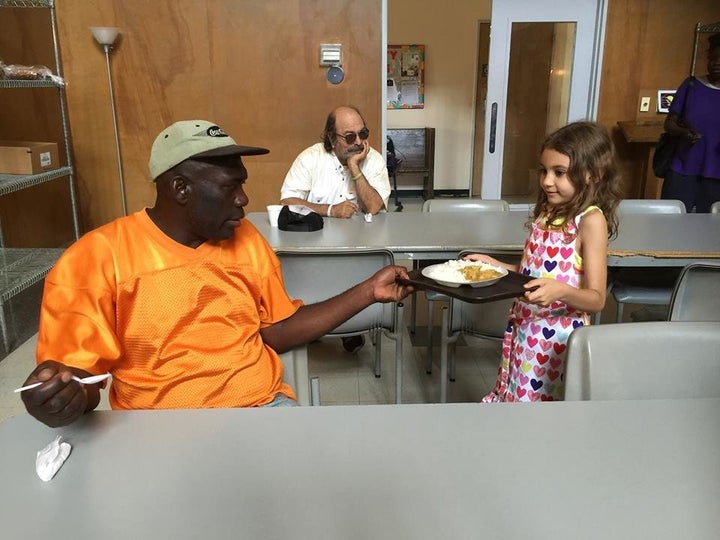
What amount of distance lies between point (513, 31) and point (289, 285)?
354 centimetres

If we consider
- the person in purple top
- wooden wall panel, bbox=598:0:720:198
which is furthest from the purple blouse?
wooden wall panel, bbox=598:0:720:198

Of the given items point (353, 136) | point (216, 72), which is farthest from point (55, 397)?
point (216, 72)

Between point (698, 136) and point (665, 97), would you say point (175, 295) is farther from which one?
point (665, 97)

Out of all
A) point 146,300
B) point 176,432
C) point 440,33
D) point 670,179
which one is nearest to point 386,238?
point 146,300

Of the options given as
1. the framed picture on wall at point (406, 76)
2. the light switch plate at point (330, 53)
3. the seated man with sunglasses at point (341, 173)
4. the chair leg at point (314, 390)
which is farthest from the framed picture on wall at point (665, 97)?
the chair leg at point (314, 390)

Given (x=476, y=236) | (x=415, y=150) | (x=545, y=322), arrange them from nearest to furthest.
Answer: (x=545, y=322) → (x=476, y=236) → (x=415, y=150)

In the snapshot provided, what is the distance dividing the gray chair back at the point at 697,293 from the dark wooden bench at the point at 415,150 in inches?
202

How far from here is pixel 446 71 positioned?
7.00 meters

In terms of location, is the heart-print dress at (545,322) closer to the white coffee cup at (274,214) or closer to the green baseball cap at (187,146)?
the green baseball cap at (187,146)

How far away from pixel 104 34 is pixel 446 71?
3963 millimetres

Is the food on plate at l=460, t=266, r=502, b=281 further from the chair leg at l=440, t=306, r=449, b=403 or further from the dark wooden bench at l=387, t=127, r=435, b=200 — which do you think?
the dark wooden bench at l=387, t=127, r=435, b=200

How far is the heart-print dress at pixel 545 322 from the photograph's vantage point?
172 cm

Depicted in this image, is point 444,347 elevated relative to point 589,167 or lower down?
lower down

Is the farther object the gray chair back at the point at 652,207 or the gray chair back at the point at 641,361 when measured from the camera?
the gray chair back at the point at 652,207
